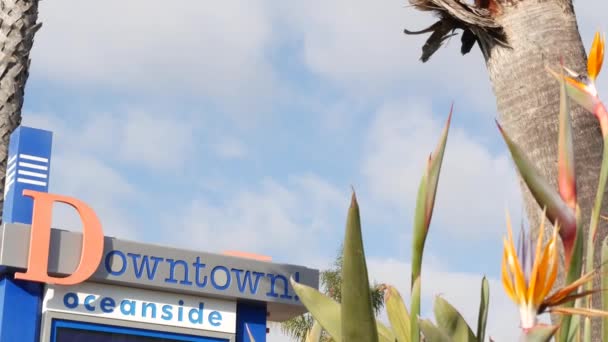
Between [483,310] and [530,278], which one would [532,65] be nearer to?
[483,310]

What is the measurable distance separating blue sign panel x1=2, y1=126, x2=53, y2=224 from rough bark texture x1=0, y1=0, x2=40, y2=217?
698 millimetres

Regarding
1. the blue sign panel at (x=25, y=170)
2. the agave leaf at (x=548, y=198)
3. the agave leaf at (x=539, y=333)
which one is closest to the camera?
the agave leaf at (x=539, y=333)

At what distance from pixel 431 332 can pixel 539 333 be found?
25 cm

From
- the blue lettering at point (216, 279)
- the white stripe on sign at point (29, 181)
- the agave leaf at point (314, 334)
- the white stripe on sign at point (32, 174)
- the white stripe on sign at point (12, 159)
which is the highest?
the white stripe on sign at point (12, 159)

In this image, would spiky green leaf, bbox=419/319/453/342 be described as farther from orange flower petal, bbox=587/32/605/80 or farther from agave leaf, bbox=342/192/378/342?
orange flower petal, bbox=587/32/605/80

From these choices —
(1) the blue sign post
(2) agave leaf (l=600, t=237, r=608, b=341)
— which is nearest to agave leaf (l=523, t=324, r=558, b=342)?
(2) agave leaf (l=600, t=237, r=608, b=341)

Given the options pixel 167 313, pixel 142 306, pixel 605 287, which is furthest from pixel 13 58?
pixel 605 287

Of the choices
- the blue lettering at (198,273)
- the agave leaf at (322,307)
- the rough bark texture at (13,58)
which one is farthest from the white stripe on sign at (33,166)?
the agave leaf at (322,307)

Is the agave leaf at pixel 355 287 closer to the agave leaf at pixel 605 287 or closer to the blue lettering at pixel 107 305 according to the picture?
the agave leaf at pixel 605 287

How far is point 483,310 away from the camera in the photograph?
1.85 metres

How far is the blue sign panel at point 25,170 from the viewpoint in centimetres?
795

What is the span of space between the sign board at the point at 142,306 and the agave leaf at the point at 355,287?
685cm

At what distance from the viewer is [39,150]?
8.10 metres

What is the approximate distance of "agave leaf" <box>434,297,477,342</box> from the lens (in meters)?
1.68
